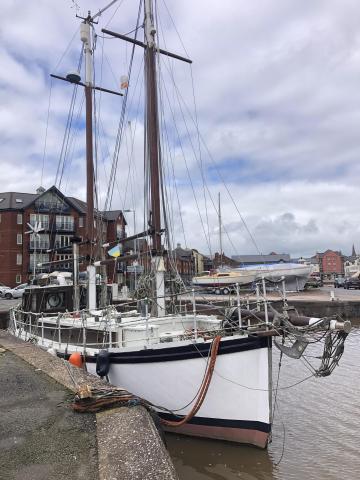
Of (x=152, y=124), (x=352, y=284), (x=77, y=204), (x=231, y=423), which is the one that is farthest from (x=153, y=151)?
(x=77, y=204)

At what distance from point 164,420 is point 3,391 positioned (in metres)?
3.42

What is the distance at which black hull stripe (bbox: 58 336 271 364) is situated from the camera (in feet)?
26.2

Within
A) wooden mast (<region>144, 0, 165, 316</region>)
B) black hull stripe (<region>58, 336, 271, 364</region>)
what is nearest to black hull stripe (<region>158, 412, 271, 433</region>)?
black hull stripe (<region>58, 336, 271, 364</region>)

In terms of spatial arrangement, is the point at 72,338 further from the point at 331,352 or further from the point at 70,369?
the point at 331,352

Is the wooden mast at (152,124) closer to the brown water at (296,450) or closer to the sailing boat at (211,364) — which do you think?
the sailing boat at (211,364)

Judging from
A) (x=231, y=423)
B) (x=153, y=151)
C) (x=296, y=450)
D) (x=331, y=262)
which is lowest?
(x=296, y=450)

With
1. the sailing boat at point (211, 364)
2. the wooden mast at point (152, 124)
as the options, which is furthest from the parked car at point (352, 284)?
the sailing boat at point (211, 364)

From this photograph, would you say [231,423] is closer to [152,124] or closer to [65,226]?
[152,124]

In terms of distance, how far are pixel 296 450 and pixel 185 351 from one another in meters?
2.94

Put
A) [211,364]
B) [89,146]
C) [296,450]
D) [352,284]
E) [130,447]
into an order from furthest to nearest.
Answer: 1. [352,284]
2. [89,146]
3. [296,450]
4. [211,364]
5. [130,447]

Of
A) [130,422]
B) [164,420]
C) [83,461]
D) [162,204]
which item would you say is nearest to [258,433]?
[164,420]

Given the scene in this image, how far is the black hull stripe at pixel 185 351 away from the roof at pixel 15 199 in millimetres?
55447

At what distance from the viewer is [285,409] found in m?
10.8

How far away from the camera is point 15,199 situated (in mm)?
62781
